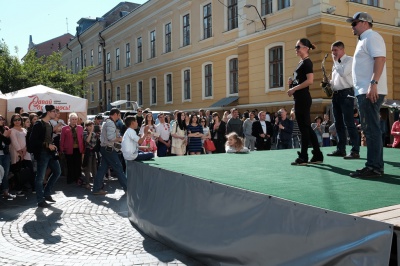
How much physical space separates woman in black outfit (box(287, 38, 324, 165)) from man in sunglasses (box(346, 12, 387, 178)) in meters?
0.84

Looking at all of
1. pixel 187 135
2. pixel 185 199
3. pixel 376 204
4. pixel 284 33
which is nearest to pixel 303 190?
pixel 376 204

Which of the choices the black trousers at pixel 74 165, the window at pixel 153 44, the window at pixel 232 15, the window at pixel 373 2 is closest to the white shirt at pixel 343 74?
the black trousers at pixel 74 165

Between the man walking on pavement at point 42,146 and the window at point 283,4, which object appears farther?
the window at point 283,4

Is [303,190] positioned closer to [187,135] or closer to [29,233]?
[29,233]

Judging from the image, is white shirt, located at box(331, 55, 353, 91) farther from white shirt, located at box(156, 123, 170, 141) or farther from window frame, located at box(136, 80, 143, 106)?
window frame, located at box(136, 80, 143, 106)

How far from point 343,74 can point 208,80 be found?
62.4 ft

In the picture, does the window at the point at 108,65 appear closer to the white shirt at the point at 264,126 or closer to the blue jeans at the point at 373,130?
the white shirt at the point at 264,126

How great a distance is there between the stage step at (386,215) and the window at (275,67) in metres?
16.4

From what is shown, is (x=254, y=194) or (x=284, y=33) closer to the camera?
(x=254, y=194)

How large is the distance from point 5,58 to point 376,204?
75.3 ft

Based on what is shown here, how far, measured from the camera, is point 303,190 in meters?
3.70

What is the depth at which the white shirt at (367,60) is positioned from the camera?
14.1ft

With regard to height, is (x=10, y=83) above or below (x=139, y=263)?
above

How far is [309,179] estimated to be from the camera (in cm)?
429
